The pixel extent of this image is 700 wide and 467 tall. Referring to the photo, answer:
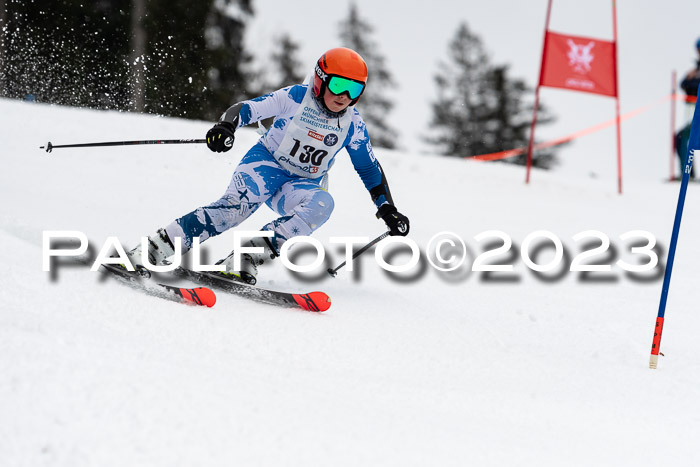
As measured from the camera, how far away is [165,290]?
142 inches

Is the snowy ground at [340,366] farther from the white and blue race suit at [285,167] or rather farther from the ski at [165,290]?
the white and blue race suit at [285,167]

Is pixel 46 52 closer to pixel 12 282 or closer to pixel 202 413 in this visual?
pixel 12 282

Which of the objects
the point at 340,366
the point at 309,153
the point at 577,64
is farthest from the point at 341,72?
the point at 577,64

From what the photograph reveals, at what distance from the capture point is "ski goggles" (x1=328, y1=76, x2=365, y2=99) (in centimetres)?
401

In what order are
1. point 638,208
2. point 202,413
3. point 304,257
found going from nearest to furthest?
point 202,413 < point 304,257 < point 638,208

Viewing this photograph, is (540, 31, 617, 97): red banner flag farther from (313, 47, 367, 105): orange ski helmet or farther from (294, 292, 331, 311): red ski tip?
(294, 292, 331, 311): red ski tip

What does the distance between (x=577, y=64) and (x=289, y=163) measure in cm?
723

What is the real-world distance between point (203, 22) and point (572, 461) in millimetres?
22800

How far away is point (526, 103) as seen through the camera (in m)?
31.9

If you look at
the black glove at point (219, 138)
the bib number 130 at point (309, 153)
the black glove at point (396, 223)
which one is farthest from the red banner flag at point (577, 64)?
the black glove at point (219, 138)

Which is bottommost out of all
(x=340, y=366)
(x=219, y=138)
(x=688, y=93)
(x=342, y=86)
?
(x=340, y=366)

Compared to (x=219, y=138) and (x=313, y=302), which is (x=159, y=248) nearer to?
(x=219, y=138)

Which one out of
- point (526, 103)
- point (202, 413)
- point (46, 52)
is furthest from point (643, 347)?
point (526, 103)

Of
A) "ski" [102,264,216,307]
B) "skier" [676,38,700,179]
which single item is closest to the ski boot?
"ski" [102,264,216,307]
